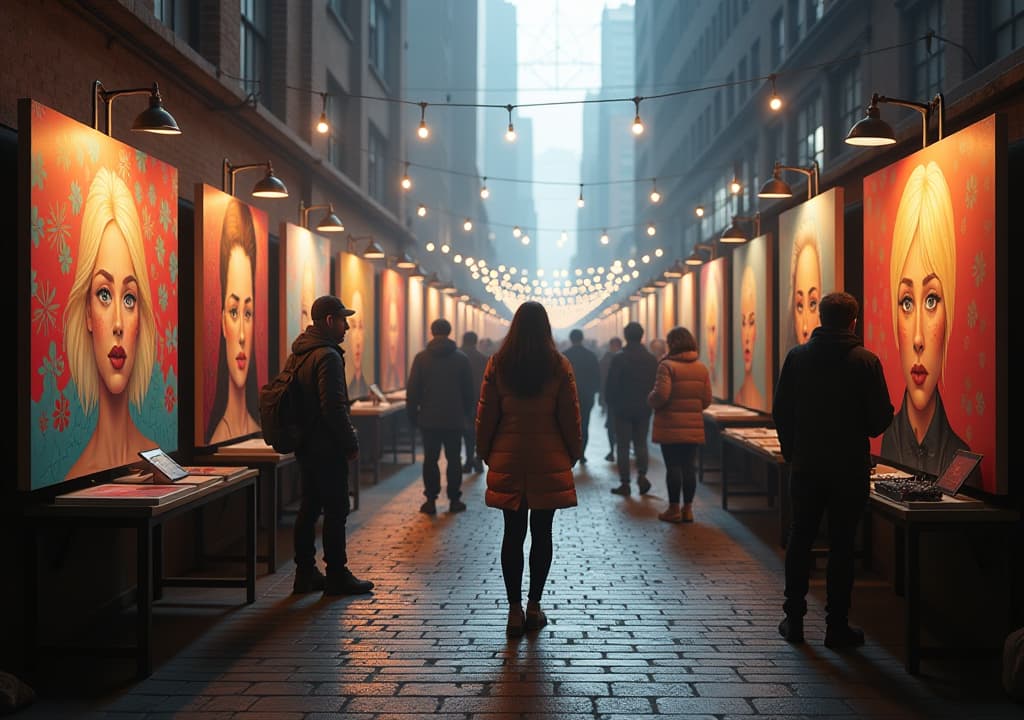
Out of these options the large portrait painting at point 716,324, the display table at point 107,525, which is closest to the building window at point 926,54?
the large portrait painting at point 716,324

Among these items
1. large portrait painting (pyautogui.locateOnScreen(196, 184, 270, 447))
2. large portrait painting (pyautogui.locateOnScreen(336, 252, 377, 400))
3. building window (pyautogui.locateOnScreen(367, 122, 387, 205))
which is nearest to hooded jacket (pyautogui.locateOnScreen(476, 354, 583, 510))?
large portrait painting (pyautogui.locateOnScreen(196, 184, 270, 447))

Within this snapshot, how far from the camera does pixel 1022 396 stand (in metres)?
6.32

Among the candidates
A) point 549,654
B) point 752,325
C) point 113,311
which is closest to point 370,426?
point 752,325

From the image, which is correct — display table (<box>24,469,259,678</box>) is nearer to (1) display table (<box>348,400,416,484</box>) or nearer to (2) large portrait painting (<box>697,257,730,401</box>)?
(1) display table (<box>348,400,416,484</box>)

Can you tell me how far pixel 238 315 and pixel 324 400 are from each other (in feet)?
7.97

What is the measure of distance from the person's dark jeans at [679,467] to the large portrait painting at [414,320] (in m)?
9.45

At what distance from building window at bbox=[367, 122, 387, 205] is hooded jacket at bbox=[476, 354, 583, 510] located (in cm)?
1639

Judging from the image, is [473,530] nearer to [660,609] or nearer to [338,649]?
[660,609]

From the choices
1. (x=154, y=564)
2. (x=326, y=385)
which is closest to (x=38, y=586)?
(x=154, y=564)

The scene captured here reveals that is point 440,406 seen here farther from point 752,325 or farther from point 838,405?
point 838,405

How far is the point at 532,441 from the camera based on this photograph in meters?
6.62

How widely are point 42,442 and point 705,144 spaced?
112 feet

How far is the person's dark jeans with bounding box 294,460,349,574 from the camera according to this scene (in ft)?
25.6

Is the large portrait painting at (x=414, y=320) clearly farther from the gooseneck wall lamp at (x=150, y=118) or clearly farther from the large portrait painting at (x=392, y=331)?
the gooseneck wall lamp at (x=150, y=118)
